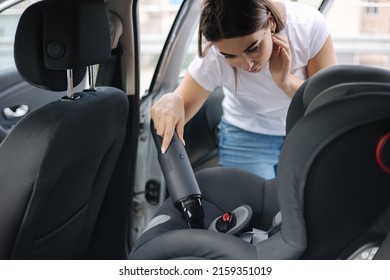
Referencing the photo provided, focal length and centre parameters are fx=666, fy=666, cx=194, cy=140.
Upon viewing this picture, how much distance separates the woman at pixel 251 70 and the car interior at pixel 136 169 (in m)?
0.18

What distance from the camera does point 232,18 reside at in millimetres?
1595

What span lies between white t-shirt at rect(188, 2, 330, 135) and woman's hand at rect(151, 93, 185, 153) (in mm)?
250

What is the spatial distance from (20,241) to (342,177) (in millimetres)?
756

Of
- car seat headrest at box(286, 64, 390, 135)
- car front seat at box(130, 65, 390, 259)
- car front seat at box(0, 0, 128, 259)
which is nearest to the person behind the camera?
car front seat at box(130, 65, 390, 259)

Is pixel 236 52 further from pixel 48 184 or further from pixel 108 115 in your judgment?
pixel 48 184

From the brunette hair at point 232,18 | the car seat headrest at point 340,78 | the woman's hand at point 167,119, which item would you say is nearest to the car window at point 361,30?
the brunette hair at point 232,18

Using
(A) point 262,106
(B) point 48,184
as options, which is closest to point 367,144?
(B) point 48,184

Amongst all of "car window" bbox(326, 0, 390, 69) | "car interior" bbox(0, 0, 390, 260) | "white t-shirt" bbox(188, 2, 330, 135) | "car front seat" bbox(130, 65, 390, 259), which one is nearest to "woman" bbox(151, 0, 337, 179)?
"white t-shirt" bbox(188, 2, 330, 135)

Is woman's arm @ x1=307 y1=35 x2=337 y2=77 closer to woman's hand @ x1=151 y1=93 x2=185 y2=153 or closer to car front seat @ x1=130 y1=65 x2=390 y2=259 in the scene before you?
woman's hand @ x1=151 y1=93 x2=185 y2=153

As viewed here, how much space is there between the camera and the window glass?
2320mm

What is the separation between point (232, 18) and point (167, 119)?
11.3 inches

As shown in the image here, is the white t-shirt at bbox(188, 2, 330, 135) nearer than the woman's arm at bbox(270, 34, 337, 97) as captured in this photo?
No

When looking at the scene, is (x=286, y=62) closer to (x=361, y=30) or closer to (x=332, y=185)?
(x=332, y=185)

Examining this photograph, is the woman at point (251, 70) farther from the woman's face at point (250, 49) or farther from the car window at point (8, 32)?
the car window at point (8, 32)
